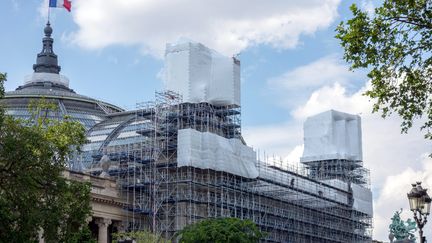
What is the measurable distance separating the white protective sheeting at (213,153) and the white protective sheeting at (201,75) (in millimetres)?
5189

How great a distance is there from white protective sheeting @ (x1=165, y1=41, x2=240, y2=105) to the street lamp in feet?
201

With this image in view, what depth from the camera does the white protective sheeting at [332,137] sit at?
13125 centimetres

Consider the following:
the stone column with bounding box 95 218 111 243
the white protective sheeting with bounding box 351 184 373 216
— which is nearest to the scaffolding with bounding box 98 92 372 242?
the stone column with bounding box 95 218 111 243

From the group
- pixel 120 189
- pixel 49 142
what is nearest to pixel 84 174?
pixel 120 189

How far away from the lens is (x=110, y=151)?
9769 centimetres

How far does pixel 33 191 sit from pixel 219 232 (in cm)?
3233

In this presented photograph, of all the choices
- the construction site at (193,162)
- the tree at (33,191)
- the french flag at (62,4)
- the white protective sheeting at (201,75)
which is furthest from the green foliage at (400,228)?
the tree at (33,191)

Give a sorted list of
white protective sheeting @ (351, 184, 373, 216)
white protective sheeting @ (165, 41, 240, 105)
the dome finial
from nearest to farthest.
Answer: white protective sheeting @ (165, 41, 240, 105) < white protective sheeting @ (351, 184, 373, 216) < the dome finial

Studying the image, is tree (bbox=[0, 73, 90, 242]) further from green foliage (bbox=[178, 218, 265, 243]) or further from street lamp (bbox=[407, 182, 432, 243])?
green foliage (bbox=[178, 218, 265, 243])

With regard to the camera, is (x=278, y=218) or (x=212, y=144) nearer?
(x=212, y=144)

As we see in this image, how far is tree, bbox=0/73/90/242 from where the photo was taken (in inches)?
1708

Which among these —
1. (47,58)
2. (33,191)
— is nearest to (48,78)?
(47,58)

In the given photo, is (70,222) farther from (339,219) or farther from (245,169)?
(339,219)

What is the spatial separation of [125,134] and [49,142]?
5688cm
